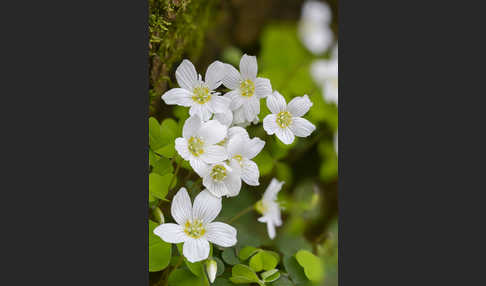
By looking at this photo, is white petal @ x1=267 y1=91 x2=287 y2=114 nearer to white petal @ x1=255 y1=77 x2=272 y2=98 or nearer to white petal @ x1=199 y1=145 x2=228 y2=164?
white petal @ x1=255 y1=77 x2=272 y2=98

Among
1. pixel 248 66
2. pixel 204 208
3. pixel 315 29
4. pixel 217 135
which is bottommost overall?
pixel 204 208

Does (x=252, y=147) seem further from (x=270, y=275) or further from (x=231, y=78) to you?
(x=270, y=275)

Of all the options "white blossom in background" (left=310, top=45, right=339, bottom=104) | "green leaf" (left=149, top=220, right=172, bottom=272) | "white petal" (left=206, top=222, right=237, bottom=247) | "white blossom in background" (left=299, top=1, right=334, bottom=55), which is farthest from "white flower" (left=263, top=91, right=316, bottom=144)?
"white blossom in background" (left=299, top=1, right=334, bottom=55)

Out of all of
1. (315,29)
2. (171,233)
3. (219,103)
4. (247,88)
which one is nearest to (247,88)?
(247,88)

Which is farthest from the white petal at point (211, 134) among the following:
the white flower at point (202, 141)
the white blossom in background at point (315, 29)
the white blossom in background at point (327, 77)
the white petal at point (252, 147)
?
the white blossom in background at point (315, 29)

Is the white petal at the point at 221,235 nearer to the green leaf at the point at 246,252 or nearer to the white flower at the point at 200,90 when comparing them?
the green leaf at the point at 246,252

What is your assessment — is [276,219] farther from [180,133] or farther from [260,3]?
[260,3]

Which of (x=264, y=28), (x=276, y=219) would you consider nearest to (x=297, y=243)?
(x=276, y=219)
